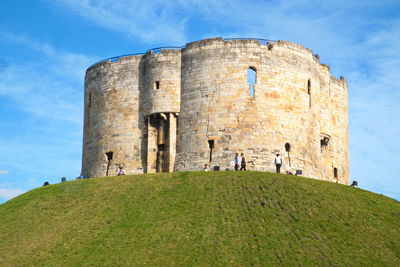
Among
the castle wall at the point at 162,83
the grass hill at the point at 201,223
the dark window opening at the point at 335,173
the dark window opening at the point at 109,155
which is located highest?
the castle wall at the point at 162,83

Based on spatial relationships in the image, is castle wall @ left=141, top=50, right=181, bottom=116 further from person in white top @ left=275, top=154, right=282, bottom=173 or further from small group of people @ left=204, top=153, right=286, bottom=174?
person in white top @ left=275, top=154, right=282, bottom=173

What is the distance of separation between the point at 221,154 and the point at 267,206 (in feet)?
27.0

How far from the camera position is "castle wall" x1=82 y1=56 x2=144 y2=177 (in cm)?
4506

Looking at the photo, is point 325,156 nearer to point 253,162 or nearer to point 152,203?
point 253,162

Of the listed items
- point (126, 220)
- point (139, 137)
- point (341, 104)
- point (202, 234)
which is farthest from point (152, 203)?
point (341, 104)

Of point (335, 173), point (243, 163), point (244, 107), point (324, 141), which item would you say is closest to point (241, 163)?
point (243, 163)

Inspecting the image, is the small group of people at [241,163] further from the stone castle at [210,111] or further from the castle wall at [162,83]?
the castle wall at [162,83]

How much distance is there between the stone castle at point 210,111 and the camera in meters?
41.9

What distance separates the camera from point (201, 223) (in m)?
32.1

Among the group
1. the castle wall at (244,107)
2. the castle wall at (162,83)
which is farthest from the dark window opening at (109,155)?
the castle wall at (244,107)

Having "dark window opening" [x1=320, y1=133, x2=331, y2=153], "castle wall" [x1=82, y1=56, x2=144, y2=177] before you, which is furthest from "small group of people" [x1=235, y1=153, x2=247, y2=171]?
"dark window opening" [x1=320, y1=133, x2=331, y2=153]

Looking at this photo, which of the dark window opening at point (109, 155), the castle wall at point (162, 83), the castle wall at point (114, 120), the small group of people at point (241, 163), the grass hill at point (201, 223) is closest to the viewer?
the grass hill at point (201, 223)

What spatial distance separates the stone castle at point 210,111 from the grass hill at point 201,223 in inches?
164

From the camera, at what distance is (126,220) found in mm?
33188
